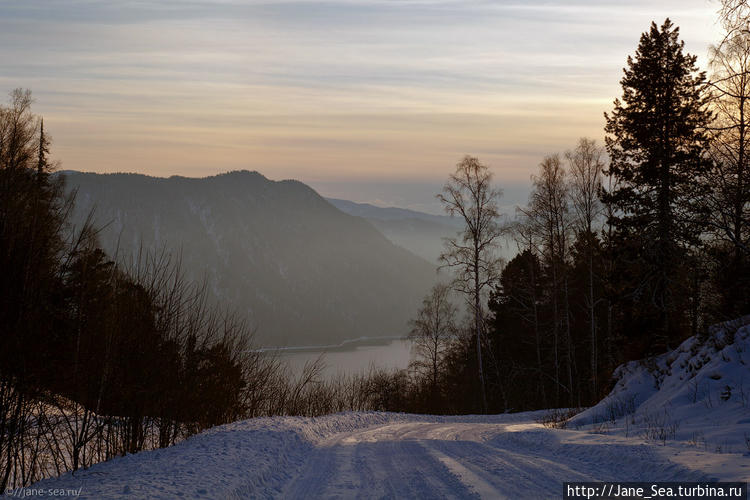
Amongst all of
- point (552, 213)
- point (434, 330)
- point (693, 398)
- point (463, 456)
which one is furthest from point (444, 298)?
point (463, 456)

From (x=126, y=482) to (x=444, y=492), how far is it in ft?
14.1

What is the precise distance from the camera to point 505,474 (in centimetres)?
875

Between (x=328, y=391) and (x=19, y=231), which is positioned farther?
(x=328, y=391)

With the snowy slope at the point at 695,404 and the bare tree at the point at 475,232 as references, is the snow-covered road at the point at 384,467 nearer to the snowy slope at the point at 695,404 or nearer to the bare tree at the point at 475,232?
the snowy slope at the point at 695,404

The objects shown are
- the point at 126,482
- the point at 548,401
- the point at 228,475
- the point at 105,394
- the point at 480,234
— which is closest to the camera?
the point at 126,482

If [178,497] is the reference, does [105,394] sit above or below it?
above

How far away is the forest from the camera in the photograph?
8.45m

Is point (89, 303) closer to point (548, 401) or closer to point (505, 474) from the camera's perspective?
point (505, 474)

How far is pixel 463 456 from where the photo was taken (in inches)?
422

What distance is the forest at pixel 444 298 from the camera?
8.45 metres

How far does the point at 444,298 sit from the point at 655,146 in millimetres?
28044

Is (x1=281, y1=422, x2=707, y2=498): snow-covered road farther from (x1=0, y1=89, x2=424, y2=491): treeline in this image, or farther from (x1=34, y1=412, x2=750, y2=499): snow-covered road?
(x1=0, y1=89, x2=424, y2=491): treeline

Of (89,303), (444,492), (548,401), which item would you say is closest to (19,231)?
(89,303)

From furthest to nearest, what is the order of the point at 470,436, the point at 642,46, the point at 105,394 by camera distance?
the point at 642,46
the point at 470,436
the point at 105,394
